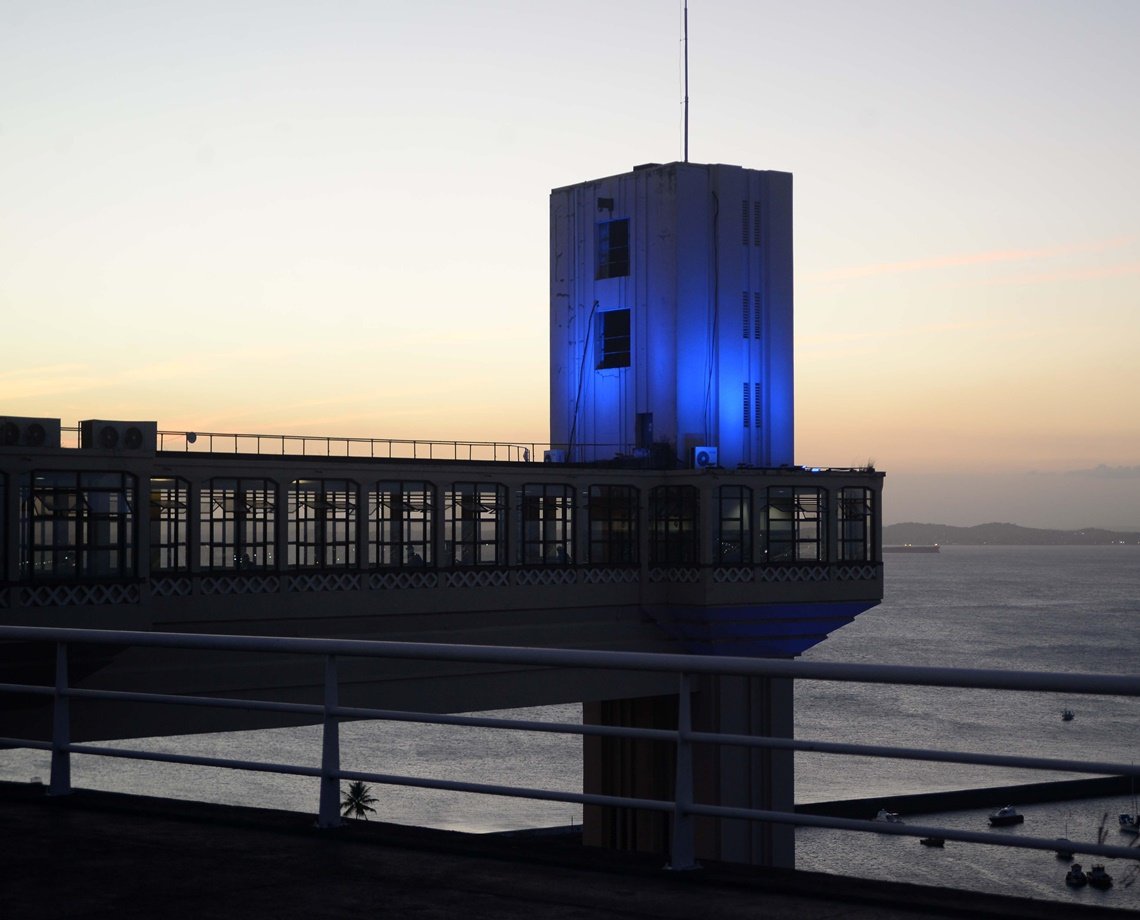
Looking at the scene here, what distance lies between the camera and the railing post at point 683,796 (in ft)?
25.7

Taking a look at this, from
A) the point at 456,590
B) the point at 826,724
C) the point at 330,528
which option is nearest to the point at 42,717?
the point at 330,528

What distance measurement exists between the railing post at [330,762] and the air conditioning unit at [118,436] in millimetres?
27221

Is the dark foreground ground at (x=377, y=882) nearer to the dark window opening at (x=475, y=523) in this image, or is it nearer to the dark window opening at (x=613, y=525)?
the dark window opening at (x=475, y=523)

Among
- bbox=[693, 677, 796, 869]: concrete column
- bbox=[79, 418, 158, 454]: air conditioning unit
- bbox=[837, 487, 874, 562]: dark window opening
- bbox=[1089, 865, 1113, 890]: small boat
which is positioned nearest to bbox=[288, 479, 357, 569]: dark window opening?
bbox=[79, 418, 158, 454]: air conditioning unit

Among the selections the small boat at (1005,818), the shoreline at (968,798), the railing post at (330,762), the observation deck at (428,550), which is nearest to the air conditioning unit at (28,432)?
the observation deck at (428,550)

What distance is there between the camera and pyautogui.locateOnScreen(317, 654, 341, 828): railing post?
29.8ft

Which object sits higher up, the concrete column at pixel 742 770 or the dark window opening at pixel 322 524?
the dark window opening at pixel 322 524

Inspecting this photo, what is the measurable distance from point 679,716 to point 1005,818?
88511 mm

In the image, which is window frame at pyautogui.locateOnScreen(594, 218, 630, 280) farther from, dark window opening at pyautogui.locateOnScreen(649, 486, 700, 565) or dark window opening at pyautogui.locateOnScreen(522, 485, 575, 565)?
dark window opening at pyautogui.locateOnScreen(522, 485, 575, 565)

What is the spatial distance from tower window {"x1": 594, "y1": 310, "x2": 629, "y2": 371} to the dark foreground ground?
48.2 m

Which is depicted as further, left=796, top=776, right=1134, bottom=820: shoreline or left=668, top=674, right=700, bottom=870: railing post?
left=796, top=776, right=1134, bottom=820: shoreline

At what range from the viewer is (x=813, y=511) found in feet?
180

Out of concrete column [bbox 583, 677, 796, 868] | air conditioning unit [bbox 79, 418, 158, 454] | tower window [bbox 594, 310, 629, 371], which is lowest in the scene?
concrete column [bbox 583, 677, 796, 868]

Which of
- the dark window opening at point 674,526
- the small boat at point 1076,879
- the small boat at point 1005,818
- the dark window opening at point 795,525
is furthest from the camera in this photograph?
the small boat at point 1005,818
